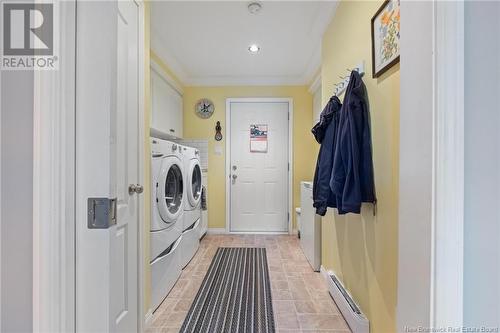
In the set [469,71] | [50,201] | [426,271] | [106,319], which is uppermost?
[469,71]

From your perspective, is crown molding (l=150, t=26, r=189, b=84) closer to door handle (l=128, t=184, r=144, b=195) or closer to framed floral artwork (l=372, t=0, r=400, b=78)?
door handle (l=128, t=184, r=144, b=195)

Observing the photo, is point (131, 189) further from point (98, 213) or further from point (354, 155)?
point (354, 155)

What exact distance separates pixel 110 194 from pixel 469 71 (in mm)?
815

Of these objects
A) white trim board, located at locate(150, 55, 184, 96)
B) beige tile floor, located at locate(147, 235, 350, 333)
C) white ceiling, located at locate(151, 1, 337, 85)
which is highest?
white ceiling, located at locate(151, 1, 337, 85)

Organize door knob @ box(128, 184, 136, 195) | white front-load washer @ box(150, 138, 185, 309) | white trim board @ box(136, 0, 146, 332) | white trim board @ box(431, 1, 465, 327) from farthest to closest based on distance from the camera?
white front-load washer @ box(150, 138, 185, 309) → white trim board @ box(136, 0, 146, 332) → door knob @ box(128, 184, 136, 195) → white trim board @ box(431, 1, 465, 327)

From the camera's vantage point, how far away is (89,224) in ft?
1.89

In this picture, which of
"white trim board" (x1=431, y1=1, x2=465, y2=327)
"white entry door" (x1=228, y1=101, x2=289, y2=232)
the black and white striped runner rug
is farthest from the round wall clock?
"white trim board" (x1=431, y1=1, x2=465, y2=327)

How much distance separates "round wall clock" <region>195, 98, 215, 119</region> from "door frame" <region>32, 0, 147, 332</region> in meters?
3.35

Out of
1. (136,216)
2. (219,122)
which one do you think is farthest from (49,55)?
(219,122)

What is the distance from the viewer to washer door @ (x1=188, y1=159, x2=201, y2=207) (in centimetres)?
265

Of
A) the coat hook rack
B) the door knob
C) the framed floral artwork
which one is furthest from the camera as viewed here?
the coat hook rack

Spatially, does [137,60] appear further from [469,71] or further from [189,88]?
[189,88]

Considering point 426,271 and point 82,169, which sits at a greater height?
point 82,169

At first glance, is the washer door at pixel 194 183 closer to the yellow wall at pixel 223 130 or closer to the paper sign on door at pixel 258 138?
the yellow wall at pixel 223 130
